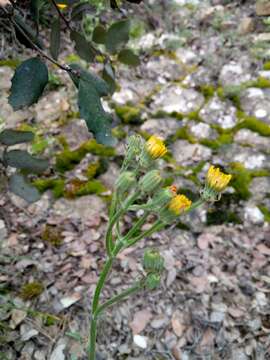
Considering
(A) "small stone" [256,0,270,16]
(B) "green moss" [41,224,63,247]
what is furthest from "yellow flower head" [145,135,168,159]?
(A) "small stone" [256,0,270,16]

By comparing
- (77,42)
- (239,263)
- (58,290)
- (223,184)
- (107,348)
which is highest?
(77,42)

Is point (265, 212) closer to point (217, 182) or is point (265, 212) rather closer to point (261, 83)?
point (261, 83)

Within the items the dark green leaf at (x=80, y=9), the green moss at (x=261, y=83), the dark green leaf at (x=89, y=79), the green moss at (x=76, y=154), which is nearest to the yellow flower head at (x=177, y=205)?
the dark green leaf at (x=89, y=79)

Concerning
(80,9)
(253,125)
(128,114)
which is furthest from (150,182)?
(253,125)

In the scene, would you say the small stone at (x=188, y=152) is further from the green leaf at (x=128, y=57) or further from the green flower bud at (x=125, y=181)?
the green flower bud at (x=125, y=181)

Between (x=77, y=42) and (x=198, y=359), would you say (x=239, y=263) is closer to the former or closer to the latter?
(x=198, y=359)

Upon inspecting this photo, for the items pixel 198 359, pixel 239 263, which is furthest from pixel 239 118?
pixel 198 359

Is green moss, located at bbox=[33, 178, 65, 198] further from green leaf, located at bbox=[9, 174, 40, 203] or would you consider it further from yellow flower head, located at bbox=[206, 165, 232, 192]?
yellow flower head, located at bbox=[206, 165, 232, 192]
